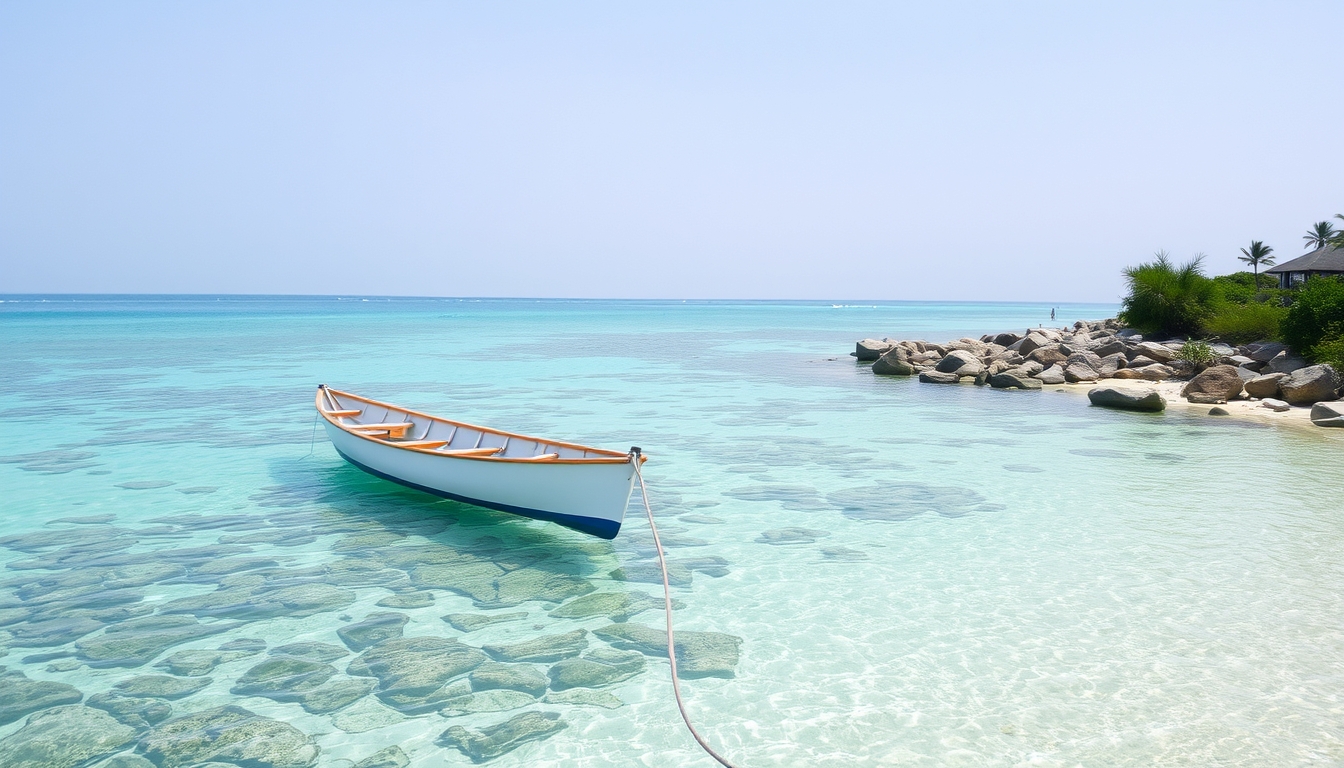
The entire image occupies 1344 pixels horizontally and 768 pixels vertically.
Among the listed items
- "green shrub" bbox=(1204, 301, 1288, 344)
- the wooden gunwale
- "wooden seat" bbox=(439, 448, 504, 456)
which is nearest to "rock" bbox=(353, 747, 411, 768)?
the wooden gunwale

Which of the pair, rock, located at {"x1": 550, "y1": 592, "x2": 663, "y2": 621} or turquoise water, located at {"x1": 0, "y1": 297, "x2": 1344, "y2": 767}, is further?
rock, located at {"x1": 550, "y1": 592, "x2": 663, "y2": 621}

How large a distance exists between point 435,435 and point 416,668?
6.78 metres

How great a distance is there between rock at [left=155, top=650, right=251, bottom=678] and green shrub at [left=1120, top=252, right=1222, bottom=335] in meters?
34.0

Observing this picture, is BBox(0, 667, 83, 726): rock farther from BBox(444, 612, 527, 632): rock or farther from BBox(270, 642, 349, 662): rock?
BBox(444, 612, 527, 632): rock

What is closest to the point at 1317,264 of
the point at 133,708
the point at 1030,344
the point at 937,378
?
the point at 1030,344

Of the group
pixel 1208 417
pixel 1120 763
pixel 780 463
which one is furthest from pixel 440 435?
pixel 1208 417

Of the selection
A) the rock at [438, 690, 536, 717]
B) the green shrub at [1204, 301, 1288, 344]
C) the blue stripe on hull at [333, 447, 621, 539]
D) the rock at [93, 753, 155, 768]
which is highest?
the green shrub at [1204, 301, 1288, 344]

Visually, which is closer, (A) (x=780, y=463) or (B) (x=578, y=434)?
(A) (x=780, y=463)

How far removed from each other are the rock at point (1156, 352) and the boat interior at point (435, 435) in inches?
949

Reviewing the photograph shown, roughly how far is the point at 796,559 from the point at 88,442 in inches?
554

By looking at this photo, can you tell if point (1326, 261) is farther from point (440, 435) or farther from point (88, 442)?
point (88, 442)

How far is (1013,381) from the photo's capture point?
25250 millimetres

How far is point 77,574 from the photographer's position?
848 centimetres

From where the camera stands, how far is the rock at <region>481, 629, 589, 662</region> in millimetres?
6605
